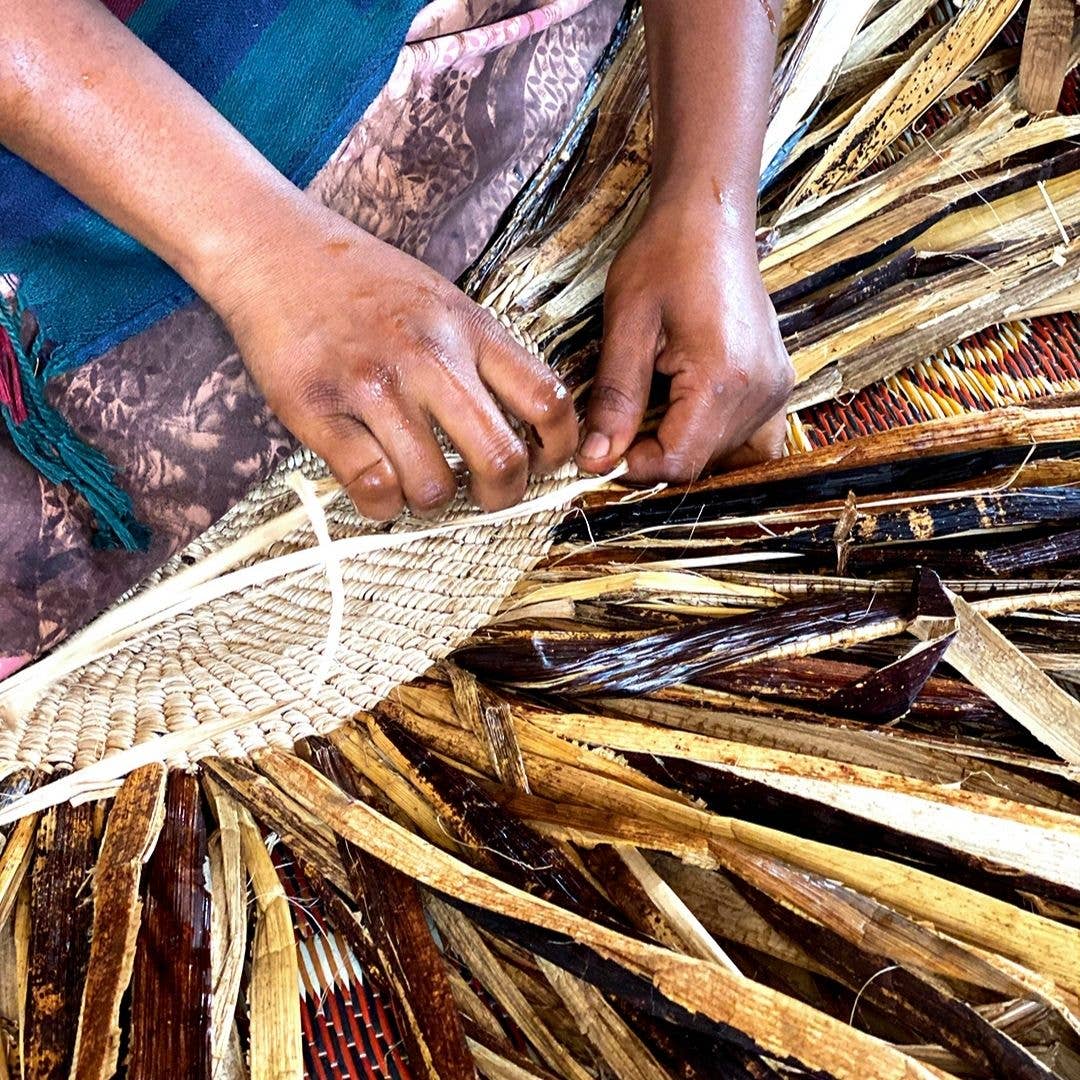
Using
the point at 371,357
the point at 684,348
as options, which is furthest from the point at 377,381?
the point at 684,348

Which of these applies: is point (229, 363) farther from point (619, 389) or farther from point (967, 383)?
point (967, 383)

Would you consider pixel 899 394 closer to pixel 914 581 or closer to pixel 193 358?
pixel 914 581

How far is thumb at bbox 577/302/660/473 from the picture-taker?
833mm

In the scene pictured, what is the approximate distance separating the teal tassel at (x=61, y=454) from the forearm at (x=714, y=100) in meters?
0.53

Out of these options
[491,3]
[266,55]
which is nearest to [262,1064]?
[266,55]

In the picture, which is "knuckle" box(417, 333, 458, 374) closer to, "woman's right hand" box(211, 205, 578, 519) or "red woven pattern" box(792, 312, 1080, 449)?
"woman's right hand" box(211, 205, 578, 519)

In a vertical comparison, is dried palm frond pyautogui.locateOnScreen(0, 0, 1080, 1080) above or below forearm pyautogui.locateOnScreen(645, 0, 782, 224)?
below

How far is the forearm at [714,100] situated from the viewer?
90 cm

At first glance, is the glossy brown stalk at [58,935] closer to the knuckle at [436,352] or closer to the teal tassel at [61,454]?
the teal tassel at [61,454]

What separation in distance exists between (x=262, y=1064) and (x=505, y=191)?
2.51 feet

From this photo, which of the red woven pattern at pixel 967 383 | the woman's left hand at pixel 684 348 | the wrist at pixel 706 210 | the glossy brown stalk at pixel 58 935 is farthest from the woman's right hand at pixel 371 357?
the red woven pattern at pixel 967 383

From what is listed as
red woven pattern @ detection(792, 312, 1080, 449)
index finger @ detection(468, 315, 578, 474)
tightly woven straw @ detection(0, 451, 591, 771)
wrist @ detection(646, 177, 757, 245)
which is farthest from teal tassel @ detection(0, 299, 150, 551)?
red woven pattern @ detection(792, 312, 1080, 449)

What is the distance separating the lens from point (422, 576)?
929 millimetres

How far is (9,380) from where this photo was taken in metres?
0.77
